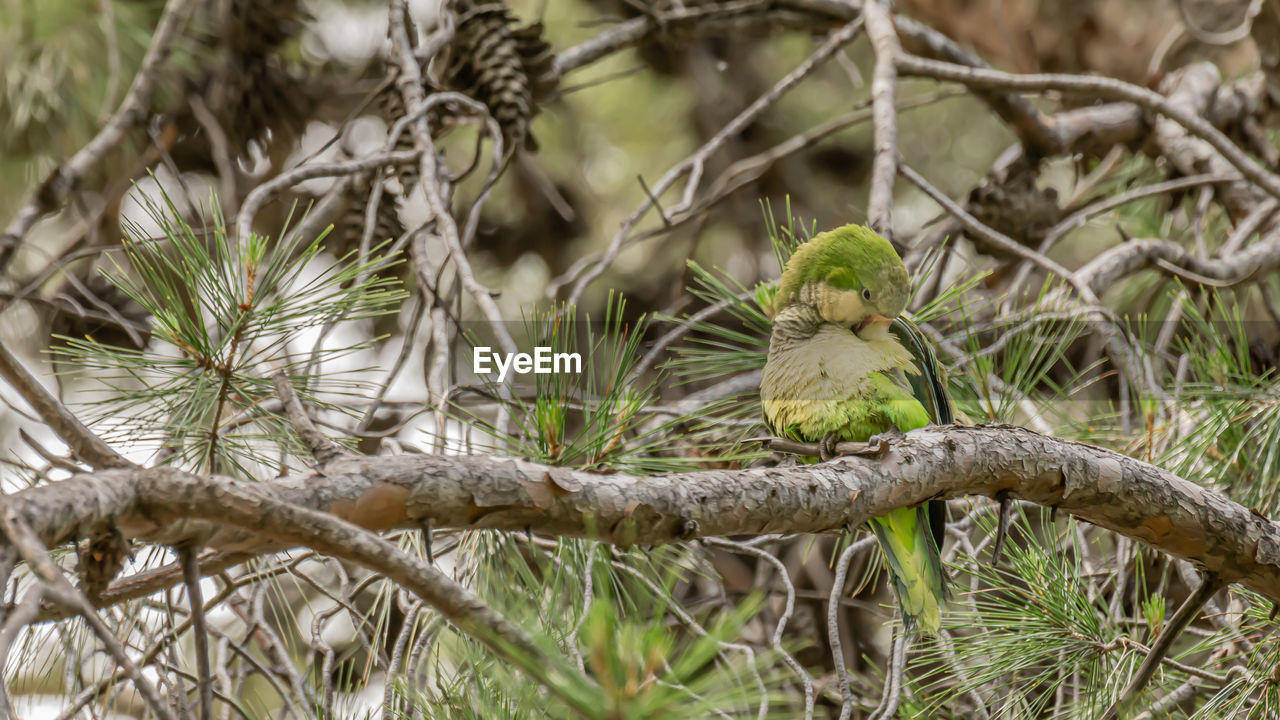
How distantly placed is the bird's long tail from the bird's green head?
0.96ft

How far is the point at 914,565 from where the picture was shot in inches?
57.6

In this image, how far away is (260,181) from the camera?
298 centimetres

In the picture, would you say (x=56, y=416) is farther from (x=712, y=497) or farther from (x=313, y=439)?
(x=712, y=497)

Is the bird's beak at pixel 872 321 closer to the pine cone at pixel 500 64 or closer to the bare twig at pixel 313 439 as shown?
the bare twig at pixel 313 439

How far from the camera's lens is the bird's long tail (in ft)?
4.73

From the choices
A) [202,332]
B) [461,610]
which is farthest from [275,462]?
[461,610]

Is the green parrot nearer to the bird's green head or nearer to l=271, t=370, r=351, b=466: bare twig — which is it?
the bird's green head

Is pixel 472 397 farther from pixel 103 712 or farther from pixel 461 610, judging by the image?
pixel 461 610

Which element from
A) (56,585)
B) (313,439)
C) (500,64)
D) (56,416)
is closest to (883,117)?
(500,64)

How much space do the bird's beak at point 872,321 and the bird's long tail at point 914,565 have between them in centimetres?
28

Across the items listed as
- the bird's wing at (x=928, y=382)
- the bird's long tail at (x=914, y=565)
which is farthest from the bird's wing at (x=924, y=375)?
the bird's long tail at (x=914, y=565)

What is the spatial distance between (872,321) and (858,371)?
9 centimetres

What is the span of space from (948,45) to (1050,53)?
674mm

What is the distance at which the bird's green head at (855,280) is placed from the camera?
1.50 metres
